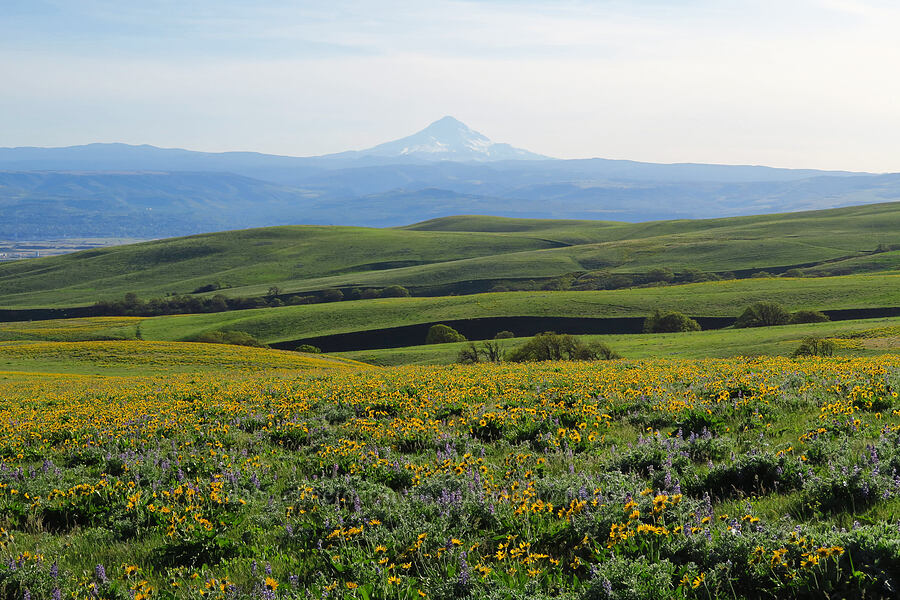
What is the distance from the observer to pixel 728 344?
174 ft

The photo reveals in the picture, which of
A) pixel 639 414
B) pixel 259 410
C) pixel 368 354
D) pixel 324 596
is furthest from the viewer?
pixel 368 354

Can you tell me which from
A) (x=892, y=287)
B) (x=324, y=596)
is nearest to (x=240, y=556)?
(x=324, y=596)

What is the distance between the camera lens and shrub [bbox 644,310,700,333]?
83.3m

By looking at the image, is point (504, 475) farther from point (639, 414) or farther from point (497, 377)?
point (497, 377)

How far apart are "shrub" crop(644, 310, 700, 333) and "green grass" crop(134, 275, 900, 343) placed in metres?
11.9

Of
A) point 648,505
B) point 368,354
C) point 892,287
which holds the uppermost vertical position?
point 648,505

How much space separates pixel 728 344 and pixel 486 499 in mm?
51296

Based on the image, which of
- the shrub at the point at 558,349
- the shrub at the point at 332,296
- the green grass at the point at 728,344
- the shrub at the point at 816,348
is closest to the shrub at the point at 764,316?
the green grass at the point at 728,344

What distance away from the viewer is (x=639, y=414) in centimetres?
1144

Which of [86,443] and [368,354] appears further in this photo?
[368,354]

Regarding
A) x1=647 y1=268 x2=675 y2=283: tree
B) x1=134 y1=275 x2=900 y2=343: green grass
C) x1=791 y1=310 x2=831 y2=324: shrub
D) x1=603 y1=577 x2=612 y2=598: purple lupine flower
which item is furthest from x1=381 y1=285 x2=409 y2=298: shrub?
x1=603 y1=577 x2=612 y2=598: purple lupine flower

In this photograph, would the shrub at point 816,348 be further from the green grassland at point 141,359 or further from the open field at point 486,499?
the green grassland at point 141,359

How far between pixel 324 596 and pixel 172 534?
2.68 metres

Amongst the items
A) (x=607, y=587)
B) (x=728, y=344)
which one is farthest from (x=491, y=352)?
(x=607, y=587)
